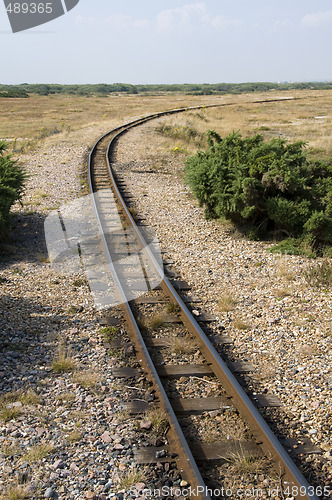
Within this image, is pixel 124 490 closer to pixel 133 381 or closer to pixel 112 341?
pixel 133 381

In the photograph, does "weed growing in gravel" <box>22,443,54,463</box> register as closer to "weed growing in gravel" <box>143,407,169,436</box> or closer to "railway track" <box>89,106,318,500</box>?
"railway track" <box>89,106,318,500</box>

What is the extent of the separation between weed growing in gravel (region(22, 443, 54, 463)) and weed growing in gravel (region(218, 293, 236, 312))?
150 inches

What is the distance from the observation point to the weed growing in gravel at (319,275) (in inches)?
322

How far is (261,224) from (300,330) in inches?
183

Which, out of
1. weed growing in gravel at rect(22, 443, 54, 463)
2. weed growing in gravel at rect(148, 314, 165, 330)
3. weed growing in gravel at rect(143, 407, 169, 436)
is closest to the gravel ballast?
weed growing in gravel at rect(22, 443, 54, 463)

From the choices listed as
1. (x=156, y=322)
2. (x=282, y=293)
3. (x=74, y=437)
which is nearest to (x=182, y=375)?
(x=156, y=322)

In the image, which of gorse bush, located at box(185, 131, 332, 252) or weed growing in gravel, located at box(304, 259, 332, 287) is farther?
gorse bush, located at box(185, 131, 332, 252)

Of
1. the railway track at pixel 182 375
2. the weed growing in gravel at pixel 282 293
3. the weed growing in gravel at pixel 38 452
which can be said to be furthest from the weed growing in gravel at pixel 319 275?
the weed growing in gravel at pixel 38 452

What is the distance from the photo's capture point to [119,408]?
16.7 feet

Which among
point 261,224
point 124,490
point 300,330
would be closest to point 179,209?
point 261,224

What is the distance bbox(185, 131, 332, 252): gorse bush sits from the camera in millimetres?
10281

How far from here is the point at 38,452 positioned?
4348 millimetres
